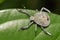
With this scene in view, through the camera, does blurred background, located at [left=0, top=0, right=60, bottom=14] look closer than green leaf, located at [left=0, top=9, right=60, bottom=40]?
No

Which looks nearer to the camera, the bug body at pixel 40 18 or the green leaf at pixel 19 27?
the green leaf at pixel 19 27

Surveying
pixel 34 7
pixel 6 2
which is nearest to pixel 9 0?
pixel 6 2

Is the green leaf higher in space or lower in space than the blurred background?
lower

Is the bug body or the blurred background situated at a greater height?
the blurred background

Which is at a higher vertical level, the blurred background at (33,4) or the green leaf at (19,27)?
the blurred background at (33,4)

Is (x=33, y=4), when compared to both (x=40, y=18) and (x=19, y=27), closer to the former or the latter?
(x=40, y=18)
